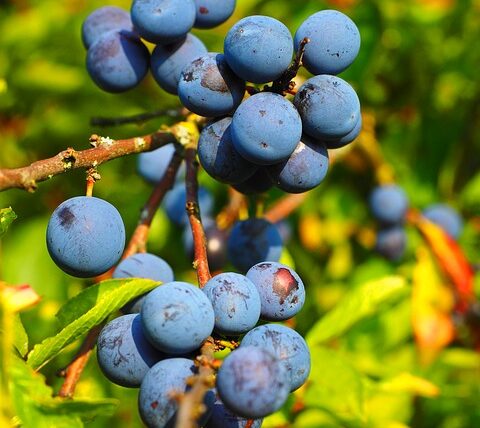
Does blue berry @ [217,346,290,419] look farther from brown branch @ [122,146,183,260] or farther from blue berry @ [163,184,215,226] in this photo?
blue berry @ [163,184,215,226]

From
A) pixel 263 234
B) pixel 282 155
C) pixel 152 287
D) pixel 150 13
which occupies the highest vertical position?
pixel 150 13

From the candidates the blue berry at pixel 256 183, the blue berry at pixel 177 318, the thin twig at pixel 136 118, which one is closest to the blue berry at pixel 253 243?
the blue berry at pixel 256 183

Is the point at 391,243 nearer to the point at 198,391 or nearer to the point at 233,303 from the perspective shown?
the point at 233,303

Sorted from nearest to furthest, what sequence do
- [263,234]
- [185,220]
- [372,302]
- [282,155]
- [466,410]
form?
[282,155] → [263,234] → [372,302] → [466,410] → [185,220]

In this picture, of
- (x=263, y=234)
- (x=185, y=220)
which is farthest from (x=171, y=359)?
(x=185, y=220)

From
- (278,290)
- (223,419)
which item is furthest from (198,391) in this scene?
(278,290)

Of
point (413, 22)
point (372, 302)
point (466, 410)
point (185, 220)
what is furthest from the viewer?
point (413, 22)

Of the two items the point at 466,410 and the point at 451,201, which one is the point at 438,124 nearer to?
the point at 451,201
